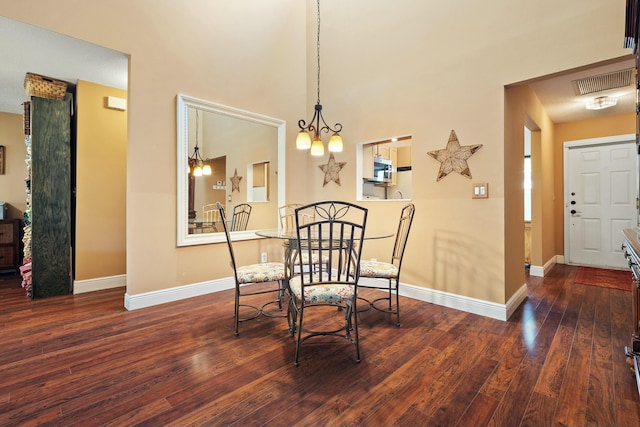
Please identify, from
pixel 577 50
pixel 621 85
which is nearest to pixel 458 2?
pixel 577 50

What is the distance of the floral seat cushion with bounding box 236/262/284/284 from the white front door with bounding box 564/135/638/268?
5.02 metres

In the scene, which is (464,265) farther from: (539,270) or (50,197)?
(50,197)

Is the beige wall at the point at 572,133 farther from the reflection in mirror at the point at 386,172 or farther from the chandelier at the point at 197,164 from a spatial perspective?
the chandelier at the point at 197,164

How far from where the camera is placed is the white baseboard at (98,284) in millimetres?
3408

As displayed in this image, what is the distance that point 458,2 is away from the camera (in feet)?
9.36

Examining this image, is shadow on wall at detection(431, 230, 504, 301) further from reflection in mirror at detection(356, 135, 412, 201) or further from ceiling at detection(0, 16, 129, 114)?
ceiling at detection(0, 16, 129, 114)

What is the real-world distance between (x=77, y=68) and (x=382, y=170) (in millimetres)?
4079

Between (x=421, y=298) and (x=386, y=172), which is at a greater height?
(x=386, y=172)

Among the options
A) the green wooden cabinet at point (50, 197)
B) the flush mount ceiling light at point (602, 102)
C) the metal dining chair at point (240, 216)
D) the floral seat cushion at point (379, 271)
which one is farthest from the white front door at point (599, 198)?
the green wooden cabinet at point (50, 197)

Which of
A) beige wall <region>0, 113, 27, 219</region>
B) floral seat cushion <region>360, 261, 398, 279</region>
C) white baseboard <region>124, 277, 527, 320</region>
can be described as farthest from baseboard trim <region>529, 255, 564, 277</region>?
beige wall <region>0, 113, 27, 219</region>

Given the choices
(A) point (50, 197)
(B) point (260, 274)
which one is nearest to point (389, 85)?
(B) point (260, 274)

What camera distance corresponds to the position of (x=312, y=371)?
1.83 metres

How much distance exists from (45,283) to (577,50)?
535 cm

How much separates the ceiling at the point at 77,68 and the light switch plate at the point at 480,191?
913mm
